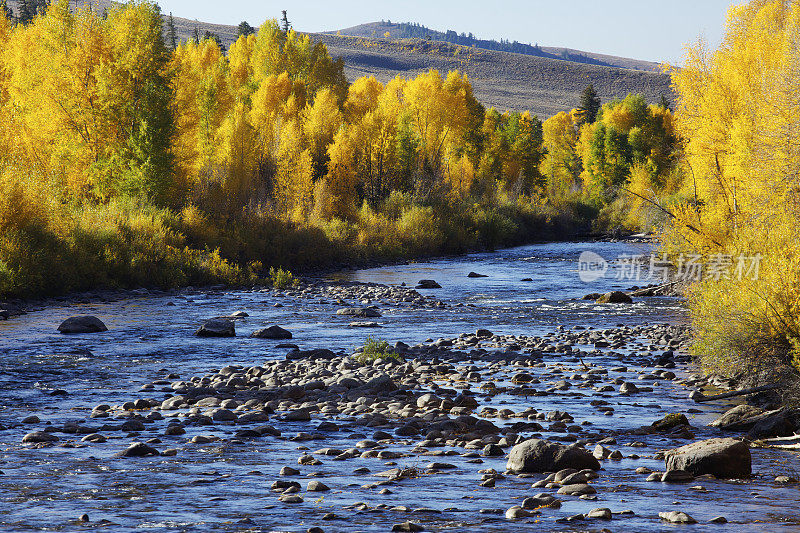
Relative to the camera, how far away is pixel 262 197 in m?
43.5

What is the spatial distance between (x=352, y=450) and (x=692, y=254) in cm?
2007

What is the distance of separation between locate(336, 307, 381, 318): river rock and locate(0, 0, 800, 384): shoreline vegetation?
8.91 metres

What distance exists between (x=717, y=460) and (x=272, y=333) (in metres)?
12.6

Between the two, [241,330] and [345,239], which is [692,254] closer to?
[241,330]

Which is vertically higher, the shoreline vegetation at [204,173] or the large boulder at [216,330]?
the shoreline vegetation at [204,173]

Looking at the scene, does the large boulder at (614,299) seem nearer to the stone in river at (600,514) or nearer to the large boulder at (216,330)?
the large boulder at (216,330)

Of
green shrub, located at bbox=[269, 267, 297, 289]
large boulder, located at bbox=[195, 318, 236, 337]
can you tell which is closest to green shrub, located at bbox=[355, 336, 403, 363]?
large boulder, located at bbox=[195, 318, 236, 337]

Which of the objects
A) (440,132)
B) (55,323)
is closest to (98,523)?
(55,323)

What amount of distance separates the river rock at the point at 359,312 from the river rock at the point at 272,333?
13.0 feet

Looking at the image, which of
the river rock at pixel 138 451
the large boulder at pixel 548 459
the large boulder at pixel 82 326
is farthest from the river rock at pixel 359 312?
the large boulder at pixel 548 459

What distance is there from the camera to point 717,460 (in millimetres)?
8086

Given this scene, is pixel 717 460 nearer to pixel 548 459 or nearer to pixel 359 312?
pixel 548 459

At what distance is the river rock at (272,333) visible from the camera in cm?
1873

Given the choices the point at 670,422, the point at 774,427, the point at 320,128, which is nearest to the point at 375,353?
the point at 670,422
